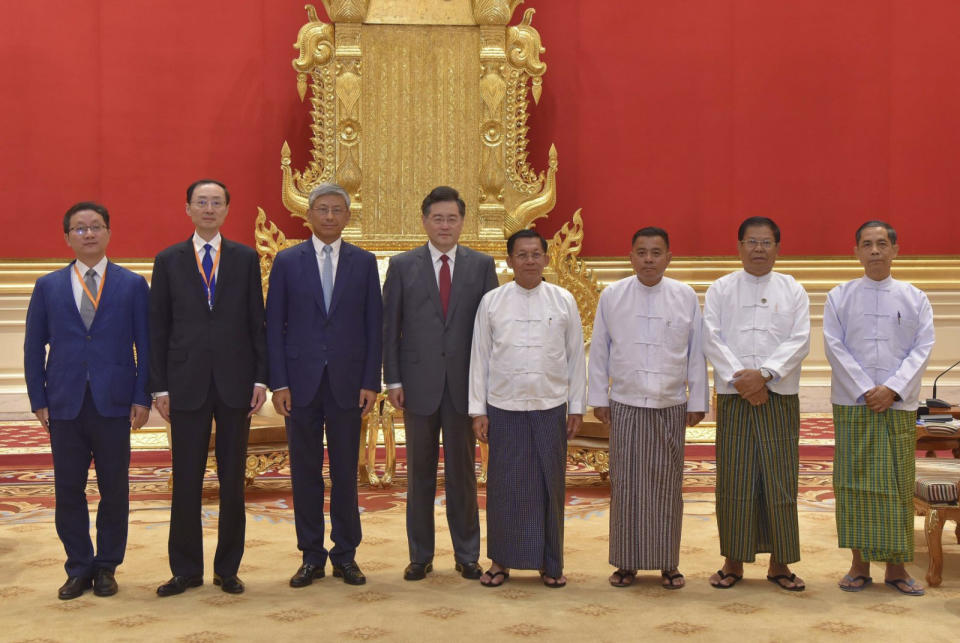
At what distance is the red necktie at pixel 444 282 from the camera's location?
3713 millimetres

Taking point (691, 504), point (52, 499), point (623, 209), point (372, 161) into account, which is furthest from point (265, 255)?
point (691, 504)

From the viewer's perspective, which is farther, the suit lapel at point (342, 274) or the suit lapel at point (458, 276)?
the suit lapel at point (458, 276)

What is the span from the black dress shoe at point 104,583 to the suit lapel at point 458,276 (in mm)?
1428

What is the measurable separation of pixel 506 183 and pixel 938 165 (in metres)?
3.21

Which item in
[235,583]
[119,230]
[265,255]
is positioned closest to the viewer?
[235,583]

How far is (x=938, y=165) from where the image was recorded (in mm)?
7441

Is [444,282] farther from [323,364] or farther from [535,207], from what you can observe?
[535,207]

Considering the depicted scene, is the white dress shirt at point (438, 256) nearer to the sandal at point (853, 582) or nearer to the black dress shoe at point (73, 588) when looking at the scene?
the black dress shoe at point (73, 588)

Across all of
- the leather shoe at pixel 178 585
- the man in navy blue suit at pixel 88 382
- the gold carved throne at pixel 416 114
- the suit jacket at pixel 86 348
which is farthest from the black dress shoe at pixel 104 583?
the gold carved throne at pixel 416 114

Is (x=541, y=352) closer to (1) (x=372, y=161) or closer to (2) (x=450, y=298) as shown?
(2) (x=450, y=298)

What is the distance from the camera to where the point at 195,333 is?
3.44 metres

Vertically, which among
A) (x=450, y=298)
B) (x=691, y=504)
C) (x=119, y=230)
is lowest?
(x=691, y=504)

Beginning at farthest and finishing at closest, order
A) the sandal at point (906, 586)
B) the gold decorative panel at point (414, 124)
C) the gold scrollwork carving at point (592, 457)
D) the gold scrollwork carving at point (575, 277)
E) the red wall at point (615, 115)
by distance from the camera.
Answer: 1. the red wall at point (615, 115)
2. the gold decorative panel at point (414, 124)
3. the gold scrollwork carving at point (575, 277)
4. the gold scrollwork carving at point (592, 457)
5. the sandal at point (906, 586)

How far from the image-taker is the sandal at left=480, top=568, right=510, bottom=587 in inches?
140
